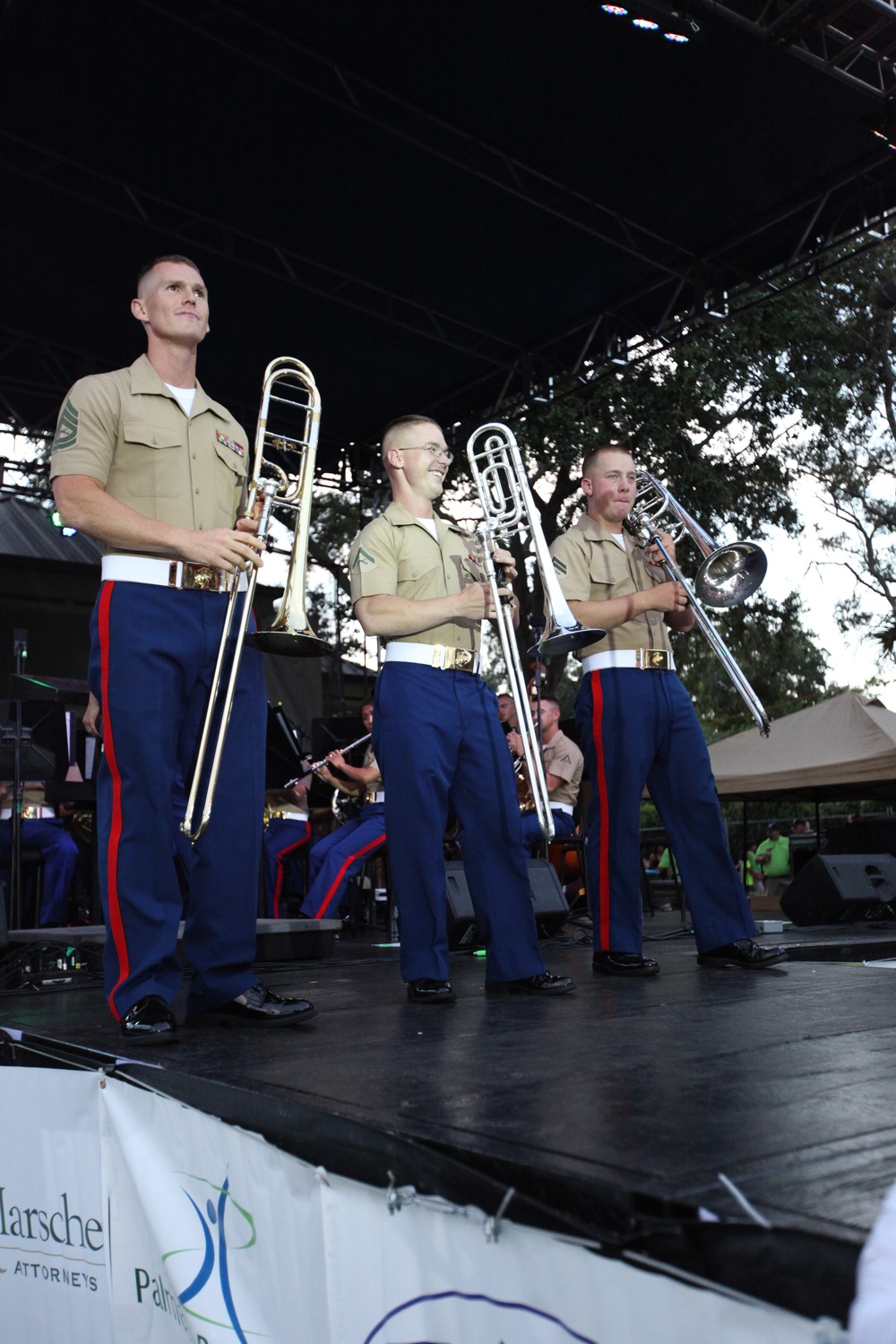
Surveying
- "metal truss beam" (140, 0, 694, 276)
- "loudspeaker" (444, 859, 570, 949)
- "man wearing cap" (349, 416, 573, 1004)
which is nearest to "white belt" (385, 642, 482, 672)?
"man wearing cap" (349, 416, 573, 1004)

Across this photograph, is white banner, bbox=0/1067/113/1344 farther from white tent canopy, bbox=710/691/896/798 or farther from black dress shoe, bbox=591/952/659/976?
white tent canopy, bbox=710/691/896/798

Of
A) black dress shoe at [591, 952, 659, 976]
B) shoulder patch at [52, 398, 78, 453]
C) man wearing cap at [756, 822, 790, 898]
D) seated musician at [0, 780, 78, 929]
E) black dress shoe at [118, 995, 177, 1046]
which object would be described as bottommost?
man wearing cap at [756, 822, 790, 898]

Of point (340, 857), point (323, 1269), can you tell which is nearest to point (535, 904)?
point (340, 857)

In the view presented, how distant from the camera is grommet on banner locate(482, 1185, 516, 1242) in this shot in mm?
1445

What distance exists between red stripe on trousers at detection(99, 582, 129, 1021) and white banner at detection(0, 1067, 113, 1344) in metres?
0.28

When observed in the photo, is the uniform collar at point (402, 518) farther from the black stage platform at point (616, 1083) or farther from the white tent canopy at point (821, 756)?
the white tent canopy at point (821, 756)

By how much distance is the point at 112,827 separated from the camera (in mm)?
2830

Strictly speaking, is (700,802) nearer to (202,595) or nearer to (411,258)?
(202,595)

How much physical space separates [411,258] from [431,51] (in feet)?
7.13

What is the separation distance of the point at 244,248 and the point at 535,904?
607cm

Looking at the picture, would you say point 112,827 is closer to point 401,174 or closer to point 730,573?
point 730,573

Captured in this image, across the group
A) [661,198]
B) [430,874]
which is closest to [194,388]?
[430,874]

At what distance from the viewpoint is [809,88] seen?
7.53 metres

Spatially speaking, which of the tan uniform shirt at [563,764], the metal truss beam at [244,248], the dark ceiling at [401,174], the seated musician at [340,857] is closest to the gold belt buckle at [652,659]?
the seated musician at [340,857]
